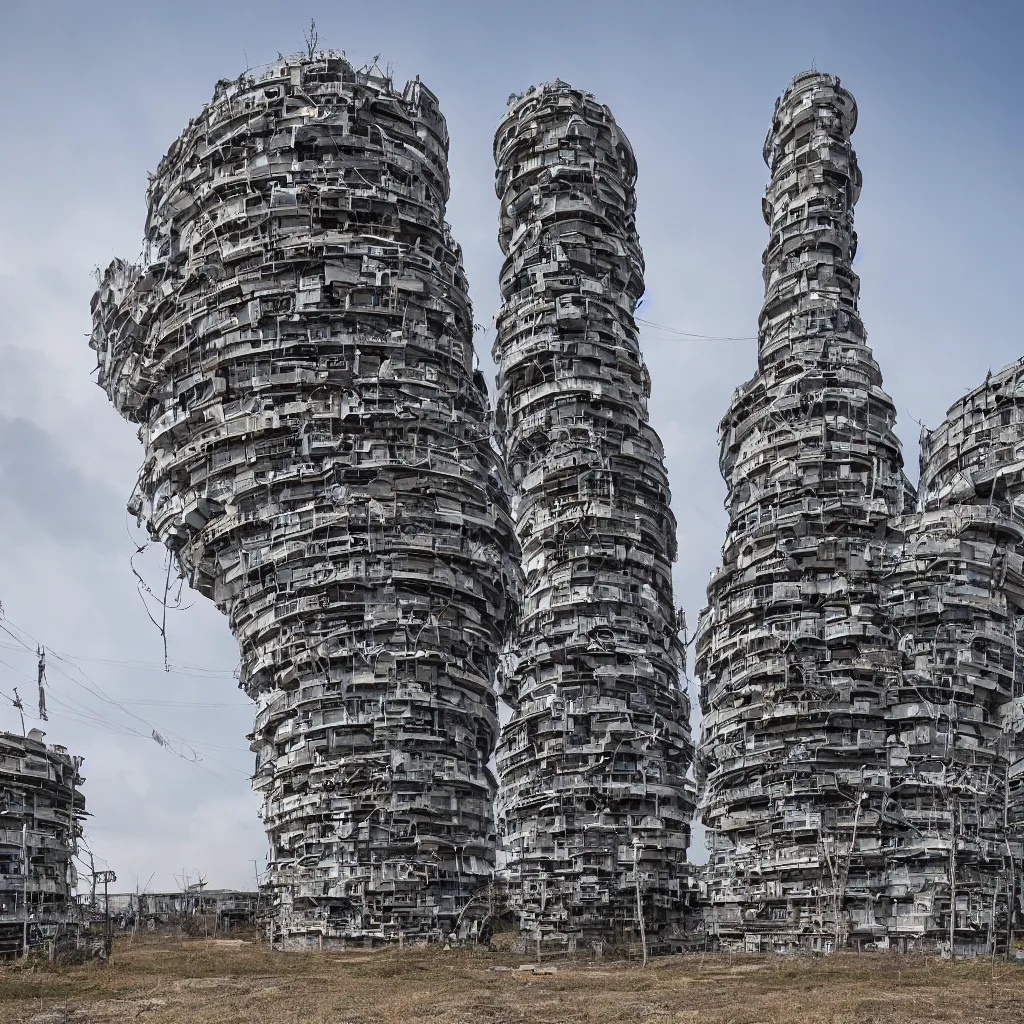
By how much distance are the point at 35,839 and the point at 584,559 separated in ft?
205

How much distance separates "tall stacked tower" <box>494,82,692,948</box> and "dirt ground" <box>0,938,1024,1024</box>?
17243 mm

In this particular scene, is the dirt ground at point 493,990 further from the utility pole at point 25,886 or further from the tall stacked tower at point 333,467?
the tall stacked tower at point 333,467

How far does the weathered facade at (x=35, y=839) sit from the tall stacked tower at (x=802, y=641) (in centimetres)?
5140

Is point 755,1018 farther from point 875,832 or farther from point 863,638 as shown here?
point 863,638

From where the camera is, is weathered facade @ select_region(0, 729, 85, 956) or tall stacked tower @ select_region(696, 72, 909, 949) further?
tall stacked tower @ select_region(696, 72, 909, 949)

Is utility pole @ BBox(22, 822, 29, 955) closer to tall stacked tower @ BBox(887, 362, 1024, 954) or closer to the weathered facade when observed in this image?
the weathered facade

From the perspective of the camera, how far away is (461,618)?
13050cm

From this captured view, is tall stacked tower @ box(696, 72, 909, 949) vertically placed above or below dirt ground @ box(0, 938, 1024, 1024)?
above

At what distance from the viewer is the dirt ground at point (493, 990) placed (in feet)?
239

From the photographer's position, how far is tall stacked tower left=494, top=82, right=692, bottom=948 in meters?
127

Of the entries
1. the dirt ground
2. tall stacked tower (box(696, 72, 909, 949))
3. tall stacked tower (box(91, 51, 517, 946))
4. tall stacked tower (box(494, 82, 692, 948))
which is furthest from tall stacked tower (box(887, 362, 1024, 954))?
tall stacked tower (box(91, 51, 517, 946))

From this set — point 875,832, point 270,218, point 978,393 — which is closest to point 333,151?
point 270,218

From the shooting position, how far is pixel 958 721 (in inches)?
4892

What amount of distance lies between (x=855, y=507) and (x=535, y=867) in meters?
42.1
